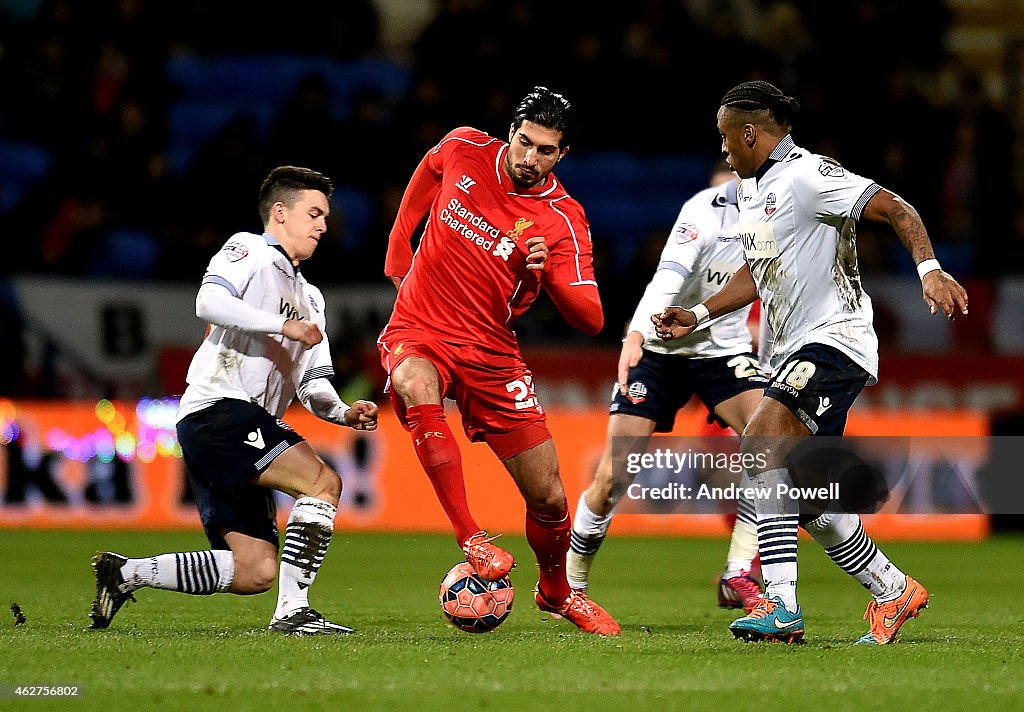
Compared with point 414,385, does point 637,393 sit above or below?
above

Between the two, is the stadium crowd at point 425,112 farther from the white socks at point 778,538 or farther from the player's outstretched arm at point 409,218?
the white socks at point 778,538

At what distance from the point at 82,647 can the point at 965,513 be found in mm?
8460

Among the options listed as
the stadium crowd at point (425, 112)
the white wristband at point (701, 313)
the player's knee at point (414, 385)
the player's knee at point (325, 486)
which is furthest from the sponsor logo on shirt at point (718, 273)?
the stadium crowd at point (425, 112)

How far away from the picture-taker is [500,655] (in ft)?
17.3

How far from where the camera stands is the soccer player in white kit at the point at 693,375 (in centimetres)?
720

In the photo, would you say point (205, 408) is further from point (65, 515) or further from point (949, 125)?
point (949, 125)

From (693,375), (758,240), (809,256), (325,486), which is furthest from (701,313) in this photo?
(325,486)

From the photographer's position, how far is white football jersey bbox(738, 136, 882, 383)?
5.70 m

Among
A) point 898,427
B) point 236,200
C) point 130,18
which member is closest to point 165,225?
point 236,200

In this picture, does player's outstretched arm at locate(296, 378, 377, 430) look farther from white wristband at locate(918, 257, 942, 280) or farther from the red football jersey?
white wristband at locate(918, 257, 942, 280)

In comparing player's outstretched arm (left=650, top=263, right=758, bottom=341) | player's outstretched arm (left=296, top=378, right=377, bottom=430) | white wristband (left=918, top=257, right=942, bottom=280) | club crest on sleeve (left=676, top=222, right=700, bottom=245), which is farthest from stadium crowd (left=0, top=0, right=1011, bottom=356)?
white wristband (left=918, top=257, right=942, bottom=280)

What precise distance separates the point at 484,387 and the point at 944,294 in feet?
6.27

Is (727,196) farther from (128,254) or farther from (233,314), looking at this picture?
(128,254)

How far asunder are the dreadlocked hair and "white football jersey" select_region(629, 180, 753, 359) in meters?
1.46
